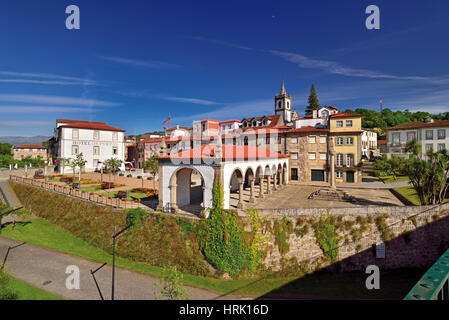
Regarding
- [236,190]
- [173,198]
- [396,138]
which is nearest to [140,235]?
[173,198]

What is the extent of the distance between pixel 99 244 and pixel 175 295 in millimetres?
15719

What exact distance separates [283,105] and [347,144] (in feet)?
115

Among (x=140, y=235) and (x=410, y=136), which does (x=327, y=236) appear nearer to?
(x=140, y=235)

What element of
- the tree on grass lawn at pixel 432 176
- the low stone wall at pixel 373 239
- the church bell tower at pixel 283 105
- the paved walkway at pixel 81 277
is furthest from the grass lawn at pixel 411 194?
the church bell tower at pixel 283 105

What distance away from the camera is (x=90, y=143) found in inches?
2253

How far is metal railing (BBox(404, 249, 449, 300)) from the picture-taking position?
4.50 m

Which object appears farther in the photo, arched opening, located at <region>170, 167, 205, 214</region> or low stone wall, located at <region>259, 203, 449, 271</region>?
arched opening, located at <region>170, 167, 205, 214</region>

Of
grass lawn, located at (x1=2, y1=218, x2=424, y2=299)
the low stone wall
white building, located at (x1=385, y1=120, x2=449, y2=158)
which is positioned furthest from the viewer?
white building, located at (x1=385, y1=120, x2=449, y2=158)

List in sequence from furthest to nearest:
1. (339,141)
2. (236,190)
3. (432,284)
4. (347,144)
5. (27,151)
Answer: (27,151) → (339,141) → (347,144) → (236,190) → (432,284)

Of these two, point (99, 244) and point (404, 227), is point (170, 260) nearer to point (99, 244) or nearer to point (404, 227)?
point (99, 244)

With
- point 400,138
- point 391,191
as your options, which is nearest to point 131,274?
point 391,191

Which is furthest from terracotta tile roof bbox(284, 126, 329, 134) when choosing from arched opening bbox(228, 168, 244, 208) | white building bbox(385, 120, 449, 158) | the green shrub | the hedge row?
the hedge row

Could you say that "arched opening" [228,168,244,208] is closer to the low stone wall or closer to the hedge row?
the low stone wall

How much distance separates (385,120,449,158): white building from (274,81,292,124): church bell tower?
Answer: 26812 mm
